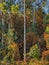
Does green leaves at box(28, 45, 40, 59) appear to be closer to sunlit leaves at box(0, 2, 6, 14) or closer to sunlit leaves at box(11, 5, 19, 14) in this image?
sunlit leaves at box(11, 5, 19, 14)

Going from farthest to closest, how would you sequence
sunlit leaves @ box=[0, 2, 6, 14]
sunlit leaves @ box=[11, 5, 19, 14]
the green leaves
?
1. sunlit leaves @ box=[0, 2, 6, 14]
2. sunlit leaves @ box=[11, 5, 19, 14]
3. the green leaves

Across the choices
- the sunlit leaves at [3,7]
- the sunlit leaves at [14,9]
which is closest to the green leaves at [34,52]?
the sunlit leaves at [14,9]

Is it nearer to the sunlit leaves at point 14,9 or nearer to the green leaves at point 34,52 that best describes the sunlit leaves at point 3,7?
the sunlit leaves at point 14,9

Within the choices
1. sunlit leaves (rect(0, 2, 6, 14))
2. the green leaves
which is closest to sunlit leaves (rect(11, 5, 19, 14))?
sunlit leaves (rect(0, 2, 6, 14))

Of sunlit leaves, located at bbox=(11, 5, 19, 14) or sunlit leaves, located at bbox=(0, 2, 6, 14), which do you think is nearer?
sunlit leaves, located at bbox=(11, 5, 19, 14)

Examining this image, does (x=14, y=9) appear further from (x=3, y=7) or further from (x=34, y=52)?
(x=34, y=52)

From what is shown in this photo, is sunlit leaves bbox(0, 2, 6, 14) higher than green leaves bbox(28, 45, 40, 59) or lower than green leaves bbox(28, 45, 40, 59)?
higher

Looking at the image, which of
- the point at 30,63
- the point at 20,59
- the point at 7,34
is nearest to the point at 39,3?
the point at 7,34

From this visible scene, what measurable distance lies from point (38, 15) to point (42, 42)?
0.99 m

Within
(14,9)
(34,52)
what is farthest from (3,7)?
(34,52)

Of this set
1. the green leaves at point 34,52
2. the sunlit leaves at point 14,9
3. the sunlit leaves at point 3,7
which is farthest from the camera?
the sunlit leaves at point 3,7

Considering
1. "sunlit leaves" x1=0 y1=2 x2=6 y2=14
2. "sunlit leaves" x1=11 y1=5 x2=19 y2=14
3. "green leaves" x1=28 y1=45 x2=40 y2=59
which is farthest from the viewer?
"sunlit leaves" x1=0 y1=2 x2=6 y2=14

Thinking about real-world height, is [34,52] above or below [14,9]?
below

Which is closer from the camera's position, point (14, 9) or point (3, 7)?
point (14, 9)
